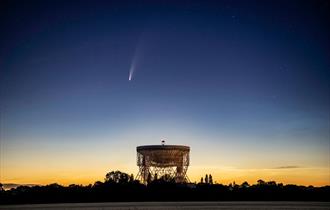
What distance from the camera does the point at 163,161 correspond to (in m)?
73.1

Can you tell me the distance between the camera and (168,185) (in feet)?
260

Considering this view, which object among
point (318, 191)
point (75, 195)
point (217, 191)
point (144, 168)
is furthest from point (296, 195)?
Answer: point (75, 195)

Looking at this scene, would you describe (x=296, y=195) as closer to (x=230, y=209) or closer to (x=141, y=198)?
(x=141, y=198)

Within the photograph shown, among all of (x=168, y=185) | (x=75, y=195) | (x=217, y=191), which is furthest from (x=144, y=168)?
(x=217, y=191)

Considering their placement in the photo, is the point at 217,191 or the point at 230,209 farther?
the point at 217,191

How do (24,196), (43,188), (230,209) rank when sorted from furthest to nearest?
(43,188) → (24,196) → (230,209)

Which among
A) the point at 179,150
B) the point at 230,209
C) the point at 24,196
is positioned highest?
the point at 179,150

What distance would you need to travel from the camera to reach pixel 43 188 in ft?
274

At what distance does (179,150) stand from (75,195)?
19500 mm

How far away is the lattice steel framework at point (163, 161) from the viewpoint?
236ft

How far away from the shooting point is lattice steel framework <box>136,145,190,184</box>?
7206cm

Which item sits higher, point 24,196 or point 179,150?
point 179,150

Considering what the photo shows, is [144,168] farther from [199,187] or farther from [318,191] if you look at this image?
[318,191]

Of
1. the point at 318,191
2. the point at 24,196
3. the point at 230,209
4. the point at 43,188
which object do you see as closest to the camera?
the point at 230,209
